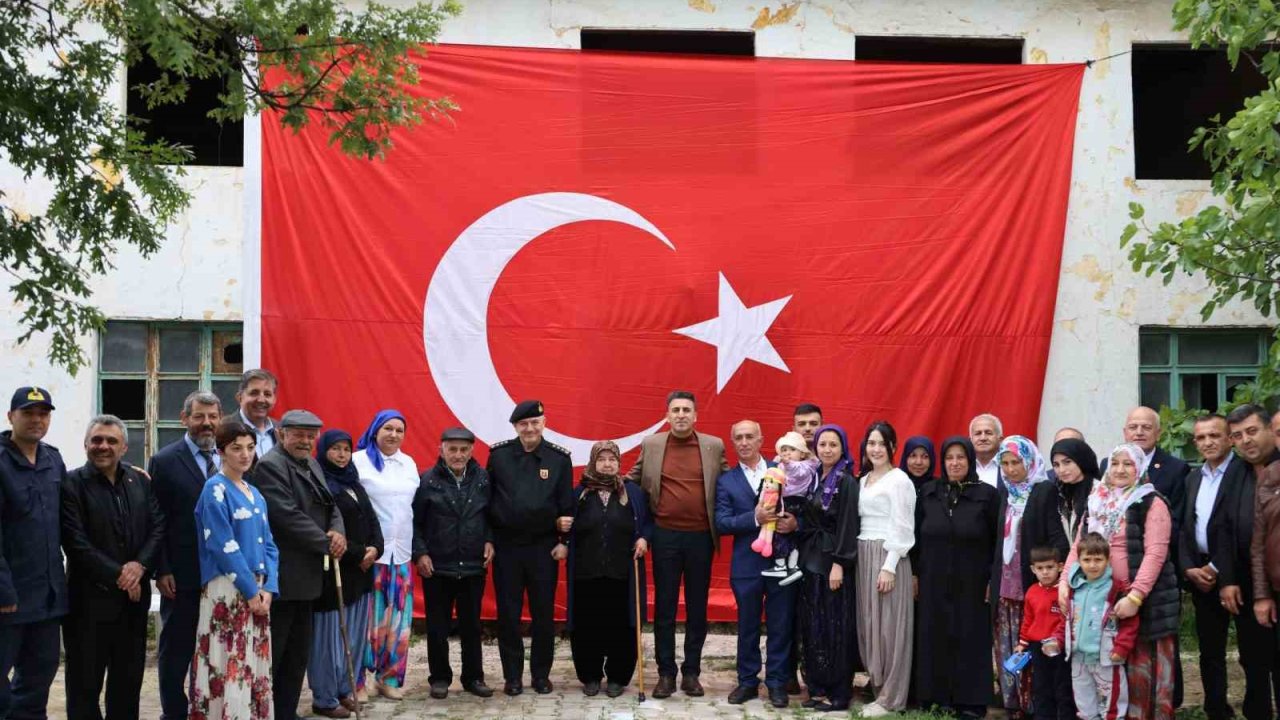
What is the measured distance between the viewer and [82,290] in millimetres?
5789

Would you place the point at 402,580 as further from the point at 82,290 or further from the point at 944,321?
the point at 944,321

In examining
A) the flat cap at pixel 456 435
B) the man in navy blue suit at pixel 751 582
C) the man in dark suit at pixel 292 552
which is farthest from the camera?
the flat cap at pixel 456 435

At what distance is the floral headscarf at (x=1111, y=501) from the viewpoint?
6109mm

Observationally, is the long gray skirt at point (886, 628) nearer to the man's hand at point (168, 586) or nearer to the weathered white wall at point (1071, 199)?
the weathered white wall at point (1071, 199)

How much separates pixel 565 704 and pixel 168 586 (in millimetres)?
2130

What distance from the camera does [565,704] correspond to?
6.88 m

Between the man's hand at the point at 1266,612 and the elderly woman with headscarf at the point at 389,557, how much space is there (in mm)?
4272

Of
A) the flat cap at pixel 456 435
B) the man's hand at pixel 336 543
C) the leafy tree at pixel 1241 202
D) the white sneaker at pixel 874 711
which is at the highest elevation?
the leafy tree at pixel 1241 202

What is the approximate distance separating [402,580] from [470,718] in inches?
38.1

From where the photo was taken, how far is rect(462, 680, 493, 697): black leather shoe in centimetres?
706

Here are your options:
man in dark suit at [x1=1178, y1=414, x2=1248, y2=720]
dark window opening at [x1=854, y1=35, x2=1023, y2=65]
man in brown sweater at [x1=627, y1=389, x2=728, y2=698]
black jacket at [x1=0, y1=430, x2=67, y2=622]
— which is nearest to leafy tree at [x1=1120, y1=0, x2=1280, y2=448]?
man in dark suit at [x1=1178, y1=414, x2=1248, y2=720]

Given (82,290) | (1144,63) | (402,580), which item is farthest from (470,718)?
(1144,63)

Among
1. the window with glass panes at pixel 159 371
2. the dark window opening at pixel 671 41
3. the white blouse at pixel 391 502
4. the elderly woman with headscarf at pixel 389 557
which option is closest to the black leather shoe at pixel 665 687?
the elderly woman with headscarf at pixel 389 557

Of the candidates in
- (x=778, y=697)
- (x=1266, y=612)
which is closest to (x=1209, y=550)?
(x=1266, y=612)
